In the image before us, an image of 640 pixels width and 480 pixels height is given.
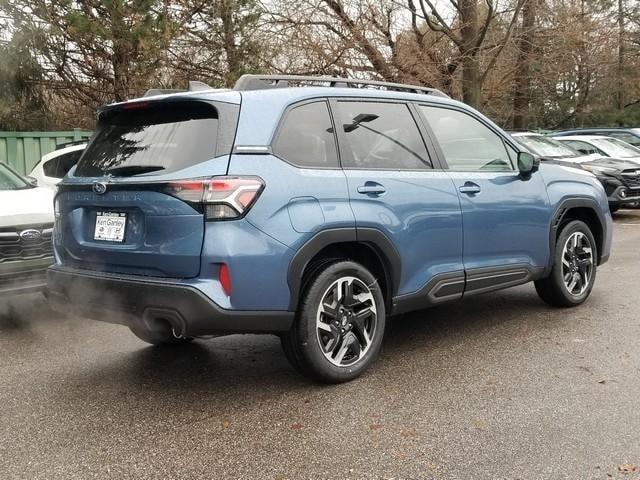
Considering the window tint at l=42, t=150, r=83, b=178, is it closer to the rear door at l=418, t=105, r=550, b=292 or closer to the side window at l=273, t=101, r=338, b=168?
the side window at l=273, t=101, r=338, b=168

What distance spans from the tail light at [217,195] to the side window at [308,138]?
1.27 ft

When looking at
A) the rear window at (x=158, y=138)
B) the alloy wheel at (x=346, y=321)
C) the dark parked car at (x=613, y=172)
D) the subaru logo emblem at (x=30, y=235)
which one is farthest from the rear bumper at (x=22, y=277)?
A: the dark parked car at (x=613, y=172)

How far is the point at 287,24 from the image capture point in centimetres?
1592

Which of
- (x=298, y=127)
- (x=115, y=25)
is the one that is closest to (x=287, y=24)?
(x=115, y=25)

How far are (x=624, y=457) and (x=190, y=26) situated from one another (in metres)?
11.1

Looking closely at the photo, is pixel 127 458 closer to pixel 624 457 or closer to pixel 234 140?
pixel 234 140

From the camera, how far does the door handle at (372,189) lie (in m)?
3.98

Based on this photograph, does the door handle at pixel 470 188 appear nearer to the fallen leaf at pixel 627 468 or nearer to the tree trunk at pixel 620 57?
the fallen leaf at pixel 627 468

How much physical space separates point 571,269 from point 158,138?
3726 mm

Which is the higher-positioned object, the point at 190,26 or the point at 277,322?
the point at 190,26

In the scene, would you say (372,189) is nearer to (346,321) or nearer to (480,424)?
(346,321)

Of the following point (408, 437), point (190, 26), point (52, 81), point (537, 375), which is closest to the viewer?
point (408, 437)

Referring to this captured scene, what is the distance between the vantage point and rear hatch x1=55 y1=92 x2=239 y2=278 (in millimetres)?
3453

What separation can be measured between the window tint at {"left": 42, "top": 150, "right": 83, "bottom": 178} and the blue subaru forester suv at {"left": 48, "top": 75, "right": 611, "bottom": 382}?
3949 millimetres
